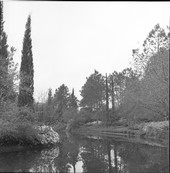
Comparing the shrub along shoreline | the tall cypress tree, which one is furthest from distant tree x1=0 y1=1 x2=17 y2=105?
the tall cypress tree

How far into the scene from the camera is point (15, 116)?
46.3 feet

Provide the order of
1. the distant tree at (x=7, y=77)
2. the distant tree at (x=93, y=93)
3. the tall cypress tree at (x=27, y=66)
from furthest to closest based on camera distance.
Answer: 1. the distant tree at (x=93, y=93)
2. the tall cypress tree at (x=27, y=66)
3. the distant tree at (x=7, y=77)

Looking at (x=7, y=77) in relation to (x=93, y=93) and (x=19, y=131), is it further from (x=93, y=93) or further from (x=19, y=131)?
(x=93, y=93)

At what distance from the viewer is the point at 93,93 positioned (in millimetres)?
48750

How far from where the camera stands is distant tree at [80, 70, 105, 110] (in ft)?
159

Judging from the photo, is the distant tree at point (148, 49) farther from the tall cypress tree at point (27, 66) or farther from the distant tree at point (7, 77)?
the tall cypress tree at point (27, 66)

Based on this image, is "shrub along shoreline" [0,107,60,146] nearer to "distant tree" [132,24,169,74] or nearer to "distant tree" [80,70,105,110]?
"distant tree" [132,24,169,74]

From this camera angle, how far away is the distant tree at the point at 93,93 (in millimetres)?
48500

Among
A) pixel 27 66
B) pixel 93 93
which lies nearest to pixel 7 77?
pixel 27 66

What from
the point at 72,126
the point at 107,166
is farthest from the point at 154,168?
the point at 72,126

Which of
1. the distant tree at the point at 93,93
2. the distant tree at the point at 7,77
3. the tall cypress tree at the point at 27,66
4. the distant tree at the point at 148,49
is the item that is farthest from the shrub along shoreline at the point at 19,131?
the distant tree at the point at 93,93

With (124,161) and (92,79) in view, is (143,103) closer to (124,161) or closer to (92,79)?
(124,161)

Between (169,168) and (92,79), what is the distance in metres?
42.3

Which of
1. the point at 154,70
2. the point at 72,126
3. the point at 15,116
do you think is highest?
the point at 154,70
